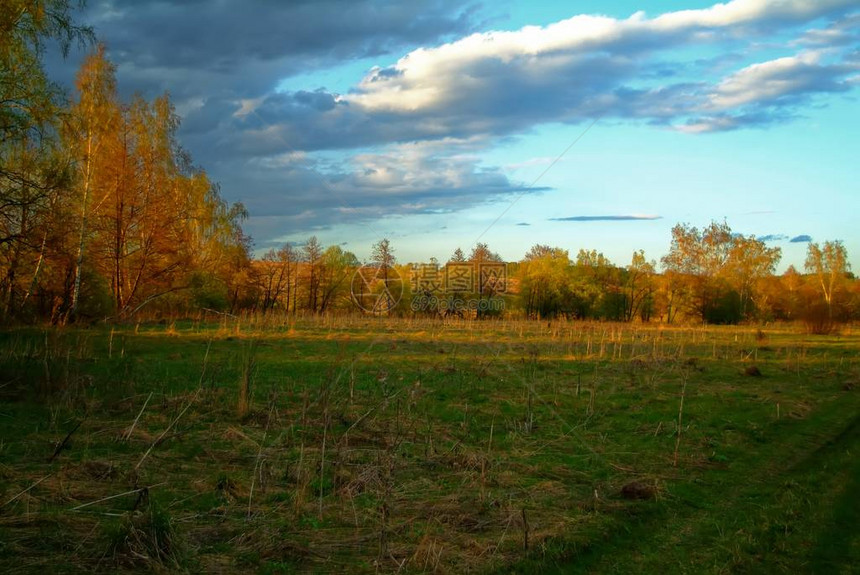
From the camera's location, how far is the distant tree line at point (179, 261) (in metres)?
13.1

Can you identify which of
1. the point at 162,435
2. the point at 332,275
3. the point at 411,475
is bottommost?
the point at 411,475

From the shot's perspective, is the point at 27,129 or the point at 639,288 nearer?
the point at 27,129

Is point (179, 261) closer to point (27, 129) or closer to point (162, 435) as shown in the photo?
point (27, 129)

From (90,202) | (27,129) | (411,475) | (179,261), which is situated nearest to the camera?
(411,475)

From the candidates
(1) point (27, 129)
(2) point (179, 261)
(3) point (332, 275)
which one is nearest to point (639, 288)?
(3) point (332, 275)

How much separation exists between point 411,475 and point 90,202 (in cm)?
2223

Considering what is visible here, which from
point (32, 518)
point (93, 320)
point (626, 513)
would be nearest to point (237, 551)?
point (32, 518)

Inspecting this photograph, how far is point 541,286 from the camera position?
54.9 meters

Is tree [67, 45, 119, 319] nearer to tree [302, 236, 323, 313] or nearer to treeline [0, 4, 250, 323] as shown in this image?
treeline [0, 4, 250, 323]

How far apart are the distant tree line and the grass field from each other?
1834 mm

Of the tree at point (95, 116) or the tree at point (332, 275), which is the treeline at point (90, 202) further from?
the tree at point (332, 275)

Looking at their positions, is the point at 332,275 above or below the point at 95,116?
below

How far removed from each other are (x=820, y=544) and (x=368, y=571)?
3.75 metres

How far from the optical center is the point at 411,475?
6.55m
